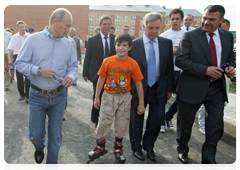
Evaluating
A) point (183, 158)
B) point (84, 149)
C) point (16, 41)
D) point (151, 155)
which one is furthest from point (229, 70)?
point (16, 41)

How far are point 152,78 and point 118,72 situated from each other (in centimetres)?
62

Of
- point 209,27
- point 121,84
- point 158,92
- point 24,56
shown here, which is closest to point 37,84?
point 24,56

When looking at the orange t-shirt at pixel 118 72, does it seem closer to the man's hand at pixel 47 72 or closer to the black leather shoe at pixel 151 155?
the man's hand at pixel 47 72

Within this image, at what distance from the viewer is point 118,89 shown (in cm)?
A: 295

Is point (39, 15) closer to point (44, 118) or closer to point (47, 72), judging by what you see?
point (44, 118)

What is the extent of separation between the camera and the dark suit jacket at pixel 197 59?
300cm

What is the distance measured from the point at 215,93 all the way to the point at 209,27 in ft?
3.13

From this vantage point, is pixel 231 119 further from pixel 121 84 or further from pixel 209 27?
pixel 121 84

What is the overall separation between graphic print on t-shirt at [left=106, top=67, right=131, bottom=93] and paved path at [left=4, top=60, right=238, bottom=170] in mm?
1118

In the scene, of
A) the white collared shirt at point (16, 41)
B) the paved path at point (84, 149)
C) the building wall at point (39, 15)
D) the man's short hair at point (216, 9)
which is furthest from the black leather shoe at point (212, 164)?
the building wall at point (39, 15)

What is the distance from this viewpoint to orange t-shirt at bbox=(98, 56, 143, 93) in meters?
2.92

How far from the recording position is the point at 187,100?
3.17 meters

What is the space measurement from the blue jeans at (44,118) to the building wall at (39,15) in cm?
5881

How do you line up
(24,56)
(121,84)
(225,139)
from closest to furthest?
(24,56), (121,84), (225,139)
